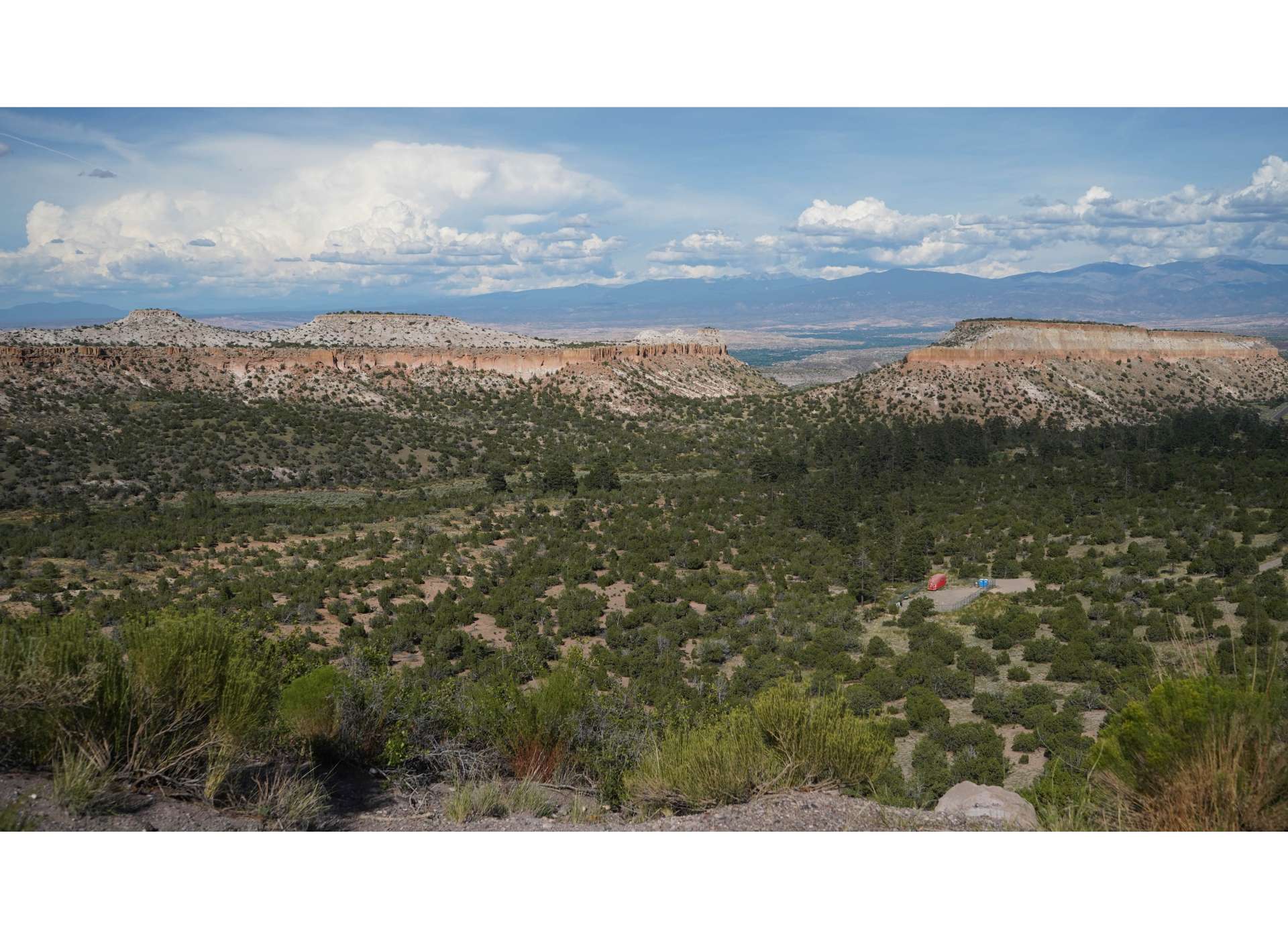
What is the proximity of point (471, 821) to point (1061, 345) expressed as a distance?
82556 millimetres

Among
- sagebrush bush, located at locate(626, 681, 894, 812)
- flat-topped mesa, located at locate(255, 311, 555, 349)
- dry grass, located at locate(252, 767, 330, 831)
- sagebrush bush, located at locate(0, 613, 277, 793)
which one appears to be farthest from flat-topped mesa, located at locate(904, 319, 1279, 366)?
sagebrush bush, located at locate(0, 613, 277, 793)

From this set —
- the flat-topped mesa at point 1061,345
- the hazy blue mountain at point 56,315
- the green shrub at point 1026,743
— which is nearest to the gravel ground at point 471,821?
the green shrub at point 1026,743

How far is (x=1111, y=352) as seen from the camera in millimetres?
80812

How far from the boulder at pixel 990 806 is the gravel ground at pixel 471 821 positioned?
628 millimetres

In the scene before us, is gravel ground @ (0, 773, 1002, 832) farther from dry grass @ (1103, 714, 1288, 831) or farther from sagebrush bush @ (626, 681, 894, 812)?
dry grass @ (1103, 714, 1288, 831)

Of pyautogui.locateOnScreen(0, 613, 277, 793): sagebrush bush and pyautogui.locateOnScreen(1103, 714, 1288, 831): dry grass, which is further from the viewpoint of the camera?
pyautogui.locateOnScreen(0, 613, 277, 793): sagebrush bush

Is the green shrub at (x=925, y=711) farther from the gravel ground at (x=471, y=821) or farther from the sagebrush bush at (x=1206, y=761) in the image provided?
the sagebrush bush at (x=1206, y=761)

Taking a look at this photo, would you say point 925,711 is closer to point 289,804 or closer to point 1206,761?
point 1206,761

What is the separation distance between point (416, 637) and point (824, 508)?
2055 cm

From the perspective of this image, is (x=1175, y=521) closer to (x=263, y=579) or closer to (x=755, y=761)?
(x=755, y=761)

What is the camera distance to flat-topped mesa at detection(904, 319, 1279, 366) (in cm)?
7712

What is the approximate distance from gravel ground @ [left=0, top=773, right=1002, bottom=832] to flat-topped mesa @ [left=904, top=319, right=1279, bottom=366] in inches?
2905

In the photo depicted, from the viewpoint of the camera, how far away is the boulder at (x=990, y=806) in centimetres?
863

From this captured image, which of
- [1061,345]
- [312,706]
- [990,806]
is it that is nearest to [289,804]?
[312,706]
